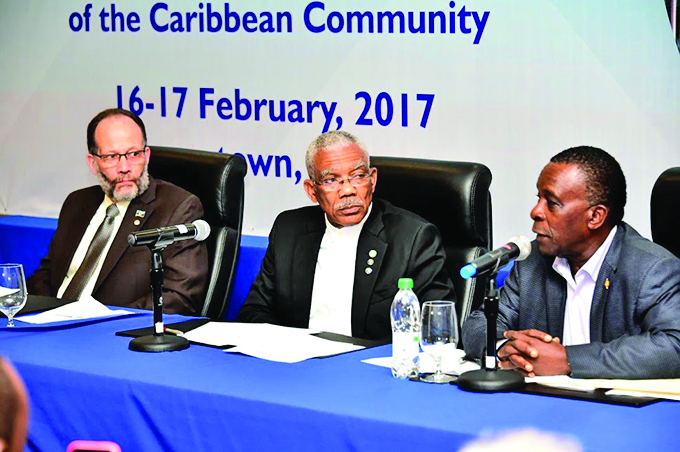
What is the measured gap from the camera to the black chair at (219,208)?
13.2 ft

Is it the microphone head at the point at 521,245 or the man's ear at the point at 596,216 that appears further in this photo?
the man's ear at the point at 596,216

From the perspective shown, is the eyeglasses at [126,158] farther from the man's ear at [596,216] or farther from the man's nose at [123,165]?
the man's ear at [596,216]

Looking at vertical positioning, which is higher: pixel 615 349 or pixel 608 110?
pixel 608 110

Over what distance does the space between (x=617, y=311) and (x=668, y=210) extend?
1.38ft

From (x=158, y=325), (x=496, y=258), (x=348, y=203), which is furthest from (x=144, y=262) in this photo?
(x=496, y=258)

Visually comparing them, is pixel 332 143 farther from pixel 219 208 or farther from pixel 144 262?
pixel 144 262

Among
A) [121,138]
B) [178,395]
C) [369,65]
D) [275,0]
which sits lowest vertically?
[178,395]

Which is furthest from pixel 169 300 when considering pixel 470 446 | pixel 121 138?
pixel 470 446

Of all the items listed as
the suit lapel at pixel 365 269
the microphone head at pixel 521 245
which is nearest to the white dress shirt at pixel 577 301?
the microphone head at pixel 521 245

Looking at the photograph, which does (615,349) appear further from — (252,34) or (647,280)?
(252,34)

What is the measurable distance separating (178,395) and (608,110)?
2389 mm

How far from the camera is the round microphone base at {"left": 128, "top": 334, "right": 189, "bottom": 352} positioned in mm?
2805

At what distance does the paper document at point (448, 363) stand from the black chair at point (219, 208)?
1505 millimetres

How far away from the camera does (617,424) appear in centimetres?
201
